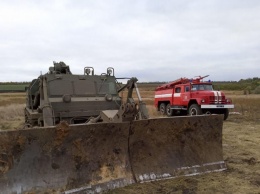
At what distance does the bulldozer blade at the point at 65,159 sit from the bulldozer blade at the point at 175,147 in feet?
0.73

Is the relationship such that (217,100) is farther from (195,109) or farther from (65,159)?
(65,159)

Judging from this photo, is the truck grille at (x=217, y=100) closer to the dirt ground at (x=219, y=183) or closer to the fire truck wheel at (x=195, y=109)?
the fire truck wheel at (x=195, y=109)

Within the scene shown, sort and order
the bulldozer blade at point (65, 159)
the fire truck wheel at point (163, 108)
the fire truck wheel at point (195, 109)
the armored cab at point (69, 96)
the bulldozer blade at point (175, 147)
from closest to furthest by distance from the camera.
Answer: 1. the bulldozer blade at point (65, 159)
2. the bulldozer blade at point (175, 147)
3. the armored cab at point (69, 96)
4. the fire truck wheel at point (195, 109)
5. the fire truck wheel at point (163, 108)

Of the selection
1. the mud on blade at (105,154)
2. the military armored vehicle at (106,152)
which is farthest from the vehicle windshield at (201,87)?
the mud on blade at (105,154)

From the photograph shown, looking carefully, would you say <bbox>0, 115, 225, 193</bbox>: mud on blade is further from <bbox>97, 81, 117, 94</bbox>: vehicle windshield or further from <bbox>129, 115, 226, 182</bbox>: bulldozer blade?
<bbox>97, 81, 117, 94</bbox>: vehicle windshield

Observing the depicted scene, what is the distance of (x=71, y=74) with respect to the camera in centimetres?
858

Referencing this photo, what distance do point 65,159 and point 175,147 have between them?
1.92 metres

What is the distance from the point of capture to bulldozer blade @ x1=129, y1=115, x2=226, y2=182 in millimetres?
5277

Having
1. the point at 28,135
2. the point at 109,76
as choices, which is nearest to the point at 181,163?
the point at 28,135

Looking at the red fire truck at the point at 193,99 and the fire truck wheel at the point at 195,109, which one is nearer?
the red fire truck at the point at 193,99

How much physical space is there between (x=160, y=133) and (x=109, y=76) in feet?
12.7

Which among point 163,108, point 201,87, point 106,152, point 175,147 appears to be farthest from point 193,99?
point 106,152

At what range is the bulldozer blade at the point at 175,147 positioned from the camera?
5277 mm

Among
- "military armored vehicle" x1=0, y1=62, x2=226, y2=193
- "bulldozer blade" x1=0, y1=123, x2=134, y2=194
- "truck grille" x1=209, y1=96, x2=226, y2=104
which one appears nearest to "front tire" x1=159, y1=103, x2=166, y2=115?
"truck grille" x1=209, y1=96, x2=226, y2=104
